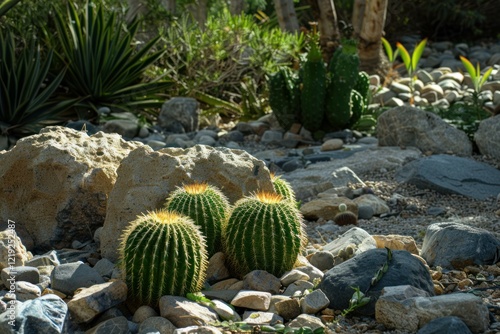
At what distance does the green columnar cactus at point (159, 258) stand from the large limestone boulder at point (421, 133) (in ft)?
14.7

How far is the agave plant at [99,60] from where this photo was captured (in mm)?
9234

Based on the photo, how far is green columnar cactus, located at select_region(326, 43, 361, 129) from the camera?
8.75 m

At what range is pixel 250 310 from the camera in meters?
3.73

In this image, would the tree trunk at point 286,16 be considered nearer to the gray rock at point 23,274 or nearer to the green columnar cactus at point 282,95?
the green columnar cactus at point 282,95

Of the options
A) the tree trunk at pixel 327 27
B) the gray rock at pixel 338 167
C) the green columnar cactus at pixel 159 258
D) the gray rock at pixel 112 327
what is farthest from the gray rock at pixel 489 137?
the gray rock at pixel 112 327

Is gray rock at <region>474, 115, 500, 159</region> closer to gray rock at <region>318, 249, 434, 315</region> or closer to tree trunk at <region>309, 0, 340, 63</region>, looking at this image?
gray rock at <region>318, 249, 434, 315</region>

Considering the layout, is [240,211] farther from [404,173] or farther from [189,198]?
[404,173]

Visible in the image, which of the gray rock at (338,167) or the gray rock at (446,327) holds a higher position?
the gray rock at (446,327)

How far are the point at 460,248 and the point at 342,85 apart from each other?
4.69m

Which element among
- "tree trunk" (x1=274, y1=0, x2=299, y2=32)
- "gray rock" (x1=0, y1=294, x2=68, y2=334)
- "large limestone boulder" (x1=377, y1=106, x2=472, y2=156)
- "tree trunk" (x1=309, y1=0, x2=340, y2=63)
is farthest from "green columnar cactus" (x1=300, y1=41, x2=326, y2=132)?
"gray rock" (x1=0, y1=294, x2=68, y2=334)

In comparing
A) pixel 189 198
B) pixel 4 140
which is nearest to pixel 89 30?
pixel 4 140

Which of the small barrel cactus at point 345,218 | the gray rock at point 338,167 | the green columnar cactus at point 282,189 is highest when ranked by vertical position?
the green columnar cactus at point 282,189

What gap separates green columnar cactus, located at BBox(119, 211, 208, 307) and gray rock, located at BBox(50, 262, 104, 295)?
0.96ft

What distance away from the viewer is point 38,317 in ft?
10.9
